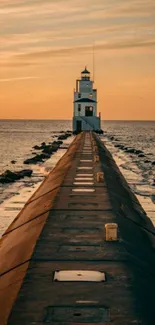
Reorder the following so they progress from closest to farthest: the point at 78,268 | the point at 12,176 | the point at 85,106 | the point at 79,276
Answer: the point at 79,276 < the point at 78,268 < the point at 12,176 < the point at 85,106

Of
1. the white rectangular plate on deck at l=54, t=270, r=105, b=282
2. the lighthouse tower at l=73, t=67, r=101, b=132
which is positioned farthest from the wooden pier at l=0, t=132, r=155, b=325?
the lighthouse tower at l=73, t=67, r=101, b=132

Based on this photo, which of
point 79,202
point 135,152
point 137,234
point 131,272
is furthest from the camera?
point 135,152

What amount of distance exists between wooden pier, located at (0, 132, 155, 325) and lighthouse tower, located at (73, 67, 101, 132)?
264 feet

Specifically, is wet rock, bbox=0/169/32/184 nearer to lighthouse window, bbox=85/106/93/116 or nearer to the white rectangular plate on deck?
the white rectangular plate on deck

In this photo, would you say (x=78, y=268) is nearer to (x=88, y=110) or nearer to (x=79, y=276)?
(x=79, y=276)

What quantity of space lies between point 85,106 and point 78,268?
3444 inches

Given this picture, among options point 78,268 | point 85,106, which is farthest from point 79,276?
point 85,106

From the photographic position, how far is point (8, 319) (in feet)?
23.1

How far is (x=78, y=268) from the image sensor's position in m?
9.29

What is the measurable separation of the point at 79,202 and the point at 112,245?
17.9 feet

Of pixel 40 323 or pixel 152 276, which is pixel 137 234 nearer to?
pixel 152 276

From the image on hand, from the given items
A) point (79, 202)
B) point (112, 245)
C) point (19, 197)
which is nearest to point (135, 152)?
point (19, 197)

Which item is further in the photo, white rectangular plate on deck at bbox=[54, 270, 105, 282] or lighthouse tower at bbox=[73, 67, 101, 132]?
lighthouse tower at bbox=[73, 67, 101, 132]

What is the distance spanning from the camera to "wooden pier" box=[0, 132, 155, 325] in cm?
723
